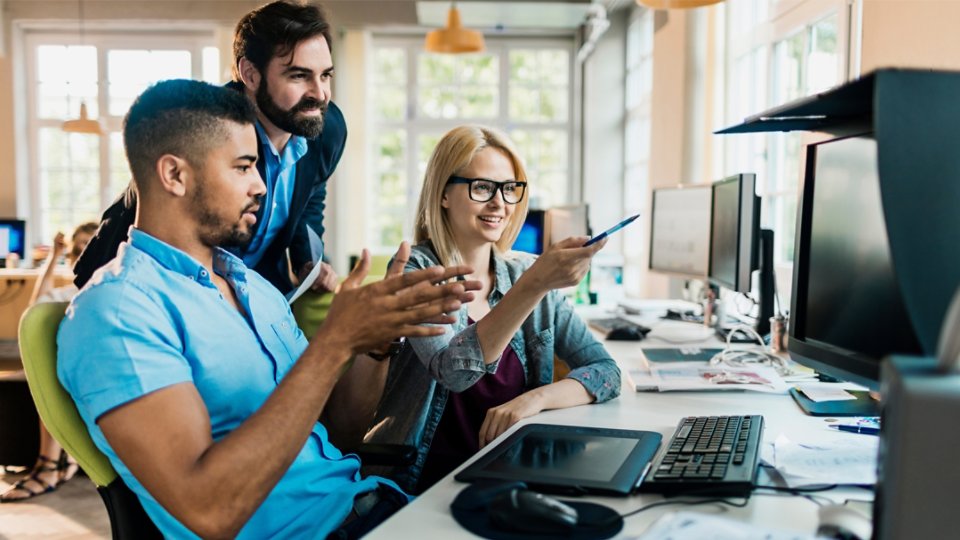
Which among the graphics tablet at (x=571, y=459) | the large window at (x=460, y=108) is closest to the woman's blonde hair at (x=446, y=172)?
the graphics tablet at (x=571, y=459)

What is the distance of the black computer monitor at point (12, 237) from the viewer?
7855 millimetres

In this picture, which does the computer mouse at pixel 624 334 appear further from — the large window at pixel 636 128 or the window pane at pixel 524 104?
the window pane at pixel 524 104

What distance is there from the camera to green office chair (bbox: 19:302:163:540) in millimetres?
1195

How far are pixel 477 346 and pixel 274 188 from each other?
921mm

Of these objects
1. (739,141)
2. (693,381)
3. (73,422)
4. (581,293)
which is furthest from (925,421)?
(739,141)

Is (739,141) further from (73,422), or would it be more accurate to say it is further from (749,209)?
(73,422)

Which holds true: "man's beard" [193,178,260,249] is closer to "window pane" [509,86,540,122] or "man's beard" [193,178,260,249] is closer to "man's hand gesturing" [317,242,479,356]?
"man's hand gesturing" [317,242,479,356]

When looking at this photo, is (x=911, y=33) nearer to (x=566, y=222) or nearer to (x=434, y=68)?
(x=566, y=222)

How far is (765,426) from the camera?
1539 millimetres

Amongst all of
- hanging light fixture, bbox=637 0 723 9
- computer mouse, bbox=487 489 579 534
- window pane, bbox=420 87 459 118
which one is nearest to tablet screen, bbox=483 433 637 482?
computer mouse, bbox=487 489 579 534

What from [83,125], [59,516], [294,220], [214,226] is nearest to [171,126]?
[214,226]

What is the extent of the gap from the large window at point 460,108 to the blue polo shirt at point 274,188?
676 centimetres

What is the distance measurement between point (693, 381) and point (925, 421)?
49.2 inches

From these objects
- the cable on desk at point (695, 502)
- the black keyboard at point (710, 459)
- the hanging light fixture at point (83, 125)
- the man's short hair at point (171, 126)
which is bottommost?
the cable on desk at point (695, 502)
